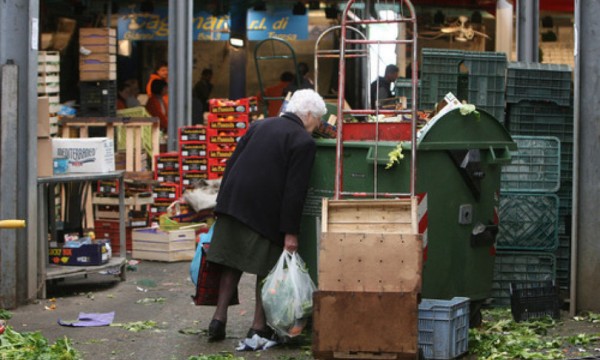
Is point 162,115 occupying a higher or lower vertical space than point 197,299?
higher

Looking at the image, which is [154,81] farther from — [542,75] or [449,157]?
[449,157]

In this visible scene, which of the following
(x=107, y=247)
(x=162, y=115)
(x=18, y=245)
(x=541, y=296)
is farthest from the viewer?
(x=162, y=115)

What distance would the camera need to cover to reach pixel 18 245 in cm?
1041

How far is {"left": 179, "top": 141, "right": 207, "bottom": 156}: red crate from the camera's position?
1655cm

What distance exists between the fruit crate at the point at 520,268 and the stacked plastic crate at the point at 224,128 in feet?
22.4

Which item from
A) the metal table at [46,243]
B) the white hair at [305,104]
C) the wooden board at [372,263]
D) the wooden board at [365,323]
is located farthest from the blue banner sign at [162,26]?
the wooden board at [365,323]

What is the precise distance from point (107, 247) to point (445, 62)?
149 inches

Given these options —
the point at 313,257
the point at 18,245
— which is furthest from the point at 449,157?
the point at 18,245

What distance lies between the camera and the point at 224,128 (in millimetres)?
16922

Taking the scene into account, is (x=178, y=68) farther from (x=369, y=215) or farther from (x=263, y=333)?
(x=369, y=215)

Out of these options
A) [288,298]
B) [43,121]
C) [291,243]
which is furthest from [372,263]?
[43,121]

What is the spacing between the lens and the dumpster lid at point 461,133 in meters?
8.79

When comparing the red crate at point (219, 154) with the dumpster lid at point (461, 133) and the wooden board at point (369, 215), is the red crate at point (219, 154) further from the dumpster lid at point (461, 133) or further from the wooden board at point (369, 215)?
the wooden board at point (369, 215)

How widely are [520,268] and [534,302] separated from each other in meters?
0.84
